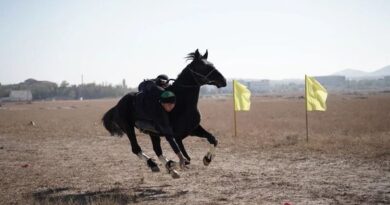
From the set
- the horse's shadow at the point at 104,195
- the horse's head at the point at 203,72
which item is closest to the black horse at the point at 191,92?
the horse's head at the point at 203,72

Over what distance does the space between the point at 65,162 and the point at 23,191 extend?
4288mm

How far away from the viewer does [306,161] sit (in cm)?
1277

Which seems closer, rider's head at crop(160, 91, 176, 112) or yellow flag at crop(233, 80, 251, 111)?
rider's head at crop(160, 91, 176, 112)

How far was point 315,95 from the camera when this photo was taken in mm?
19047

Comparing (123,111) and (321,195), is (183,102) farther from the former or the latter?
(321,195)

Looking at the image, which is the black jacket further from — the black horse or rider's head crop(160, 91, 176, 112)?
the black horse

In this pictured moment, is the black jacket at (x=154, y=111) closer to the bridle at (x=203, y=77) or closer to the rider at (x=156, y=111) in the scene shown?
the rider at (x=156, y=111)

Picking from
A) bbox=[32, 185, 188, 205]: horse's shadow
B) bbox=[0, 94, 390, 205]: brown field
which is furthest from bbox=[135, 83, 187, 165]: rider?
bbox=[0, 94, 390, 205]: brown field

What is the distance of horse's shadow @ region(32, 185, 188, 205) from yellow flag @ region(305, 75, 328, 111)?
36.1ft

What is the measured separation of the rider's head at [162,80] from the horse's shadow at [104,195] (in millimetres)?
2288

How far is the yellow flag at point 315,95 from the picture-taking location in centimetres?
1894

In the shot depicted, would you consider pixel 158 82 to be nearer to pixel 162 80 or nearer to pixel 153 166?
pixel 162 80

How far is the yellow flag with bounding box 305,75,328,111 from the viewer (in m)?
18.9

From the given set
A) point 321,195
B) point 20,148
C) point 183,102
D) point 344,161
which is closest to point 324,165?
point 344,161
